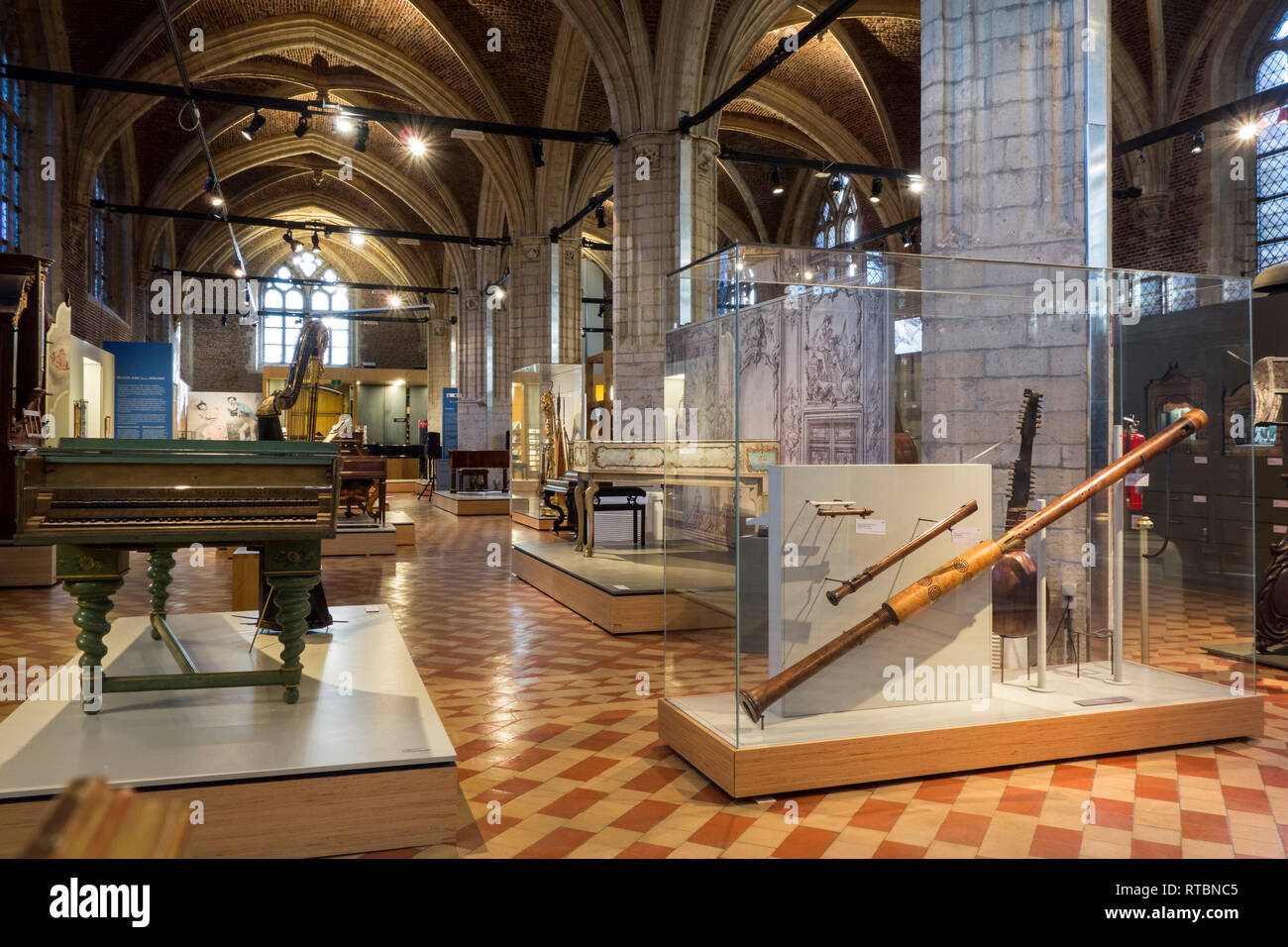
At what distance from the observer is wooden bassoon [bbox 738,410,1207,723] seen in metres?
3.44

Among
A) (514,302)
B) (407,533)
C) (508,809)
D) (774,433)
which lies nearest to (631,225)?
(407,533)

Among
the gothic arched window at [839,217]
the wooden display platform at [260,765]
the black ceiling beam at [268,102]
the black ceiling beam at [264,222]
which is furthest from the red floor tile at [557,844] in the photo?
the gothic arched window at [839,217]

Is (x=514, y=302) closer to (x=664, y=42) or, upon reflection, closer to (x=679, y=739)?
(x=664, y=42)

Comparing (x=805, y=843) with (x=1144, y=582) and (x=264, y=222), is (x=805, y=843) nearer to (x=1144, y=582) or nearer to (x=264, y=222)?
(x=1144, y=582)

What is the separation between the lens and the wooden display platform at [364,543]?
1088 centimetres

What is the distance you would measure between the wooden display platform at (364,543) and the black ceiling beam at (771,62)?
6.45 metres

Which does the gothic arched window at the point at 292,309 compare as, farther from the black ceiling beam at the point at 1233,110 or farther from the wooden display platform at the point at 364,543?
the black ceiling beam at the point at 1233,110

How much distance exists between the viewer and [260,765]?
283 cm

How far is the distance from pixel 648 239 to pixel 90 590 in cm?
953

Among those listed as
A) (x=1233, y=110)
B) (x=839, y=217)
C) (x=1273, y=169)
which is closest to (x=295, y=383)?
(x=1233, y=110)

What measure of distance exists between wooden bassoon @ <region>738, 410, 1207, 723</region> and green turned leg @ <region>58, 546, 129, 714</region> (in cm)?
230

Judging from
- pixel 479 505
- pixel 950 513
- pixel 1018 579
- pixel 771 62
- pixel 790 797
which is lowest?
pixel 790 797

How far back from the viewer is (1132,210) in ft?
48.8
